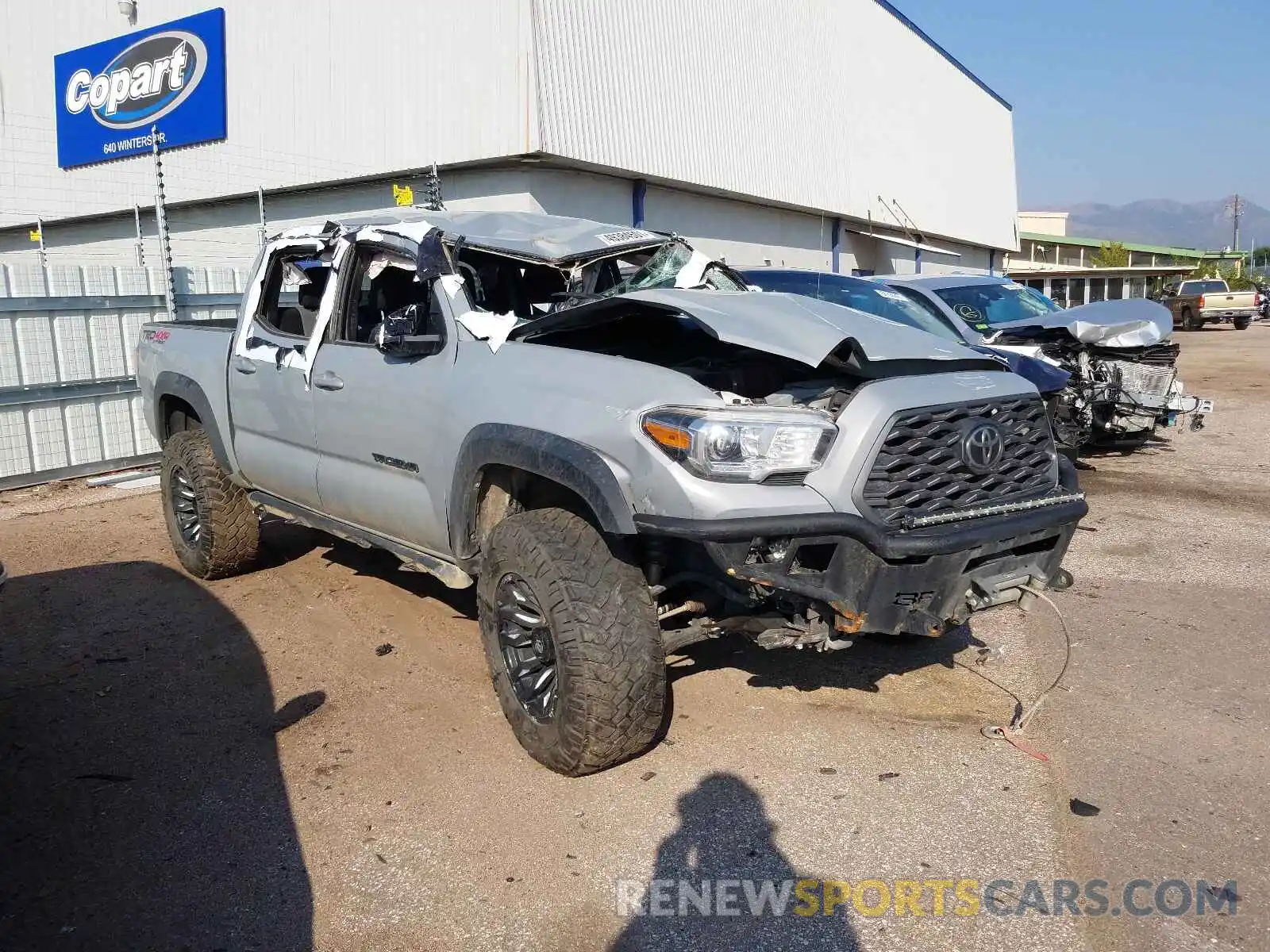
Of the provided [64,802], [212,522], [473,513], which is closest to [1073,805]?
[473,513]

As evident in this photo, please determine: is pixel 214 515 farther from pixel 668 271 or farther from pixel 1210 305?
pixel 1210 305

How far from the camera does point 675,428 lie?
3.14 meters

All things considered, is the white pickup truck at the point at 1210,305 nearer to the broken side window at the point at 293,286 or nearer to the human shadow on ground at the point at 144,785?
the broken side window at the point at 293,286

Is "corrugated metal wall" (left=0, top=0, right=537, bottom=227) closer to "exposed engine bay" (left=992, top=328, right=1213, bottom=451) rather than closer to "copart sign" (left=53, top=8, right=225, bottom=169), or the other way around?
"copart sign" (left=53, top=8, right=225, bottom=169)

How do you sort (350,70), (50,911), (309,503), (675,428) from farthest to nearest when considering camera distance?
(350,70) < (309,503) < (675,428) < (50,911)

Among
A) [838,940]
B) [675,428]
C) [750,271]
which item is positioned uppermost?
[750,271]

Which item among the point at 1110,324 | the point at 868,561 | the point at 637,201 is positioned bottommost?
the point at 868,561

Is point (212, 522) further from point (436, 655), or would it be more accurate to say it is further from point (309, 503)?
point (436, 655)

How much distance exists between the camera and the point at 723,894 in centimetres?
294

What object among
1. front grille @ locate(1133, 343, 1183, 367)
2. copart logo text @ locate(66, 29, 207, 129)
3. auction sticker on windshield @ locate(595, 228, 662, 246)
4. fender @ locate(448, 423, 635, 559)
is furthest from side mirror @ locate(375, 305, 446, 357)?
copart logo text @ locate(66, 29, 207, 129)

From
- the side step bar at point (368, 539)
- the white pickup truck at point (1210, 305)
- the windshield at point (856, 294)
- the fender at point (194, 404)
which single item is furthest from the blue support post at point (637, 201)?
the white pickup truck at point (1210, 305)

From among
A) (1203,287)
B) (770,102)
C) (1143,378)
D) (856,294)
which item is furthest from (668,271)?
(1203,287)

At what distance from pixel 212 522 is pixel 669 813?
370 cm

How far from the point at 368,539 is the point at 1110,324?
7.26 metres
